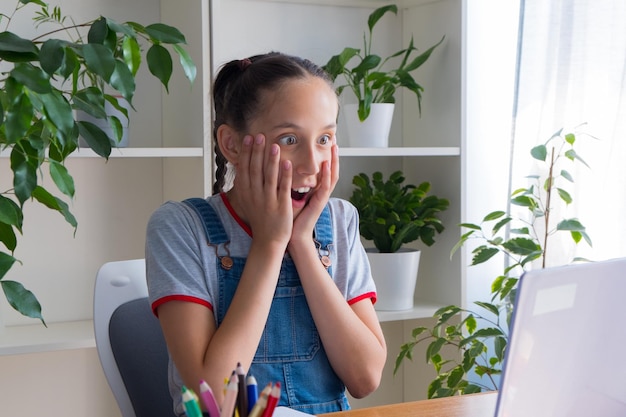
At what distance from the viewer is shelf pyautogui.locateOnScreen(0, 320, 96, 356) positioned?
6.35 feet

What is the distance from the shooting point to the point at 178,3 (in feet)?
7.22

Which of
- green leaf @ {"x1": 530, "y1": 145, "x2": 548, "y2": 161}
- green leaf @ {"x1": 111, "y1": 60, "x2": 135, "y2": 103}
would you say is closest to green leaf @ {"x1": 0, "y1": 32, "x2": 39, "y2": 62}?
green leaf @ {"x1": 111, "y1": 60, "x2": 135, "y2": 103}

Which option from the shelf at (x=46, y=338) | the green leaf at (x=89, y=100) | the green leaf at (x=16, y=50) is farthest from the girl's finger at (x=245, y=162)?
the shelf at (x=46, y=338)

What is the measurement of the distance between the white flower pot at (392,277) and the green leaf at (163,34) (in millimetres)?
1138

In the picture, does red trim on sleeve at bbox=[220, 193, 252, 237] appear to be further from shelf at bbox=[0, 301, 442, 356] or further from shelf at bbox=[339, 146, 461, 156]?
shelf at bbox=[339, 146, 461, 156]

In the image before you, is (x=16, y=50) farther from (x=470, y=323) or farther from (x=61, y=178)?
(x=470, y=323)

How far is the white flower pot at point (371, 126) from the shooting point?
2.32m

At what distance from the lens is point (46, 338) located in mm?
2021

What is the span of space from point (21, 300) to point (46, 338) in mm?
710

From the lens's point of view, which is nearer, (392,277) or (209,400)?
(209,400)

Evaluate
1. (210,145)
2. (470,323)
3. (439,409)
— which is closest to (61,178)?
(439,409)

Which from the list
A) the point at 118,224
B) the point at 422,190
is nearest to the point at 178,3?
the point at 118,224

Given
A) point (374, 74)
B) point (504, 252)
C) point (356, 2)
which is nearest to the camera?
point (504, 252)

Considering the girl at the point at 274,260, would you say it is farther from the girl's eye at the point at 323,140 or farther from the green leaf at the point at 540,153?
the green leaf at the point at 540,153
